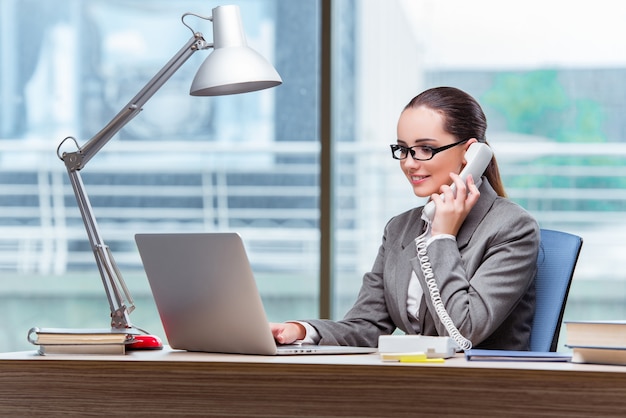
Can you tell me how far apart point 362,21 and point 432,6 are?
0.88 ft

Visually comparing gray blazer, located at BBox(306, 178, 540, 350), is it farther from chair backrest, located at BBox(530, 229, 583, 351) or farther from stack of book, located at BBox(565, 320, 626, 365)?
stack of book, located at BBox(565, 320, 626, 365)

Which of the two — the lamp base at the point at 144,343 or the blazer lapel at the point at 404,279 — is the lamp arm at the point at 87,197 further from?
the blazer lapel at the point at 404,279

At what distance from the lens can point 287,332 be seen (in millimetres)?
2006

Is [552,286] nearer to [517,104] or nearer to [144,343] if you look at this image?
[144,343]

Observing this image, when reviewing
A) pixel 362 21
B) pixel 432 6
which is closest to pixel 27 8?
pixel 362 21

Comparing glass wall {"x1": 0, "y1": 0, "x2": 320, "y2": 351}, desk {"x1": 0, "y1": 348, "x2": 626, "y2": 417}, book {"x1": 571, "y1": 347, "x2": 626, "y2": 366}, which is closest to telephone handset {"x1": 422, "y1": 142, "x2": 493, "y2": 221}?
desk {"x1": 0, "y1": 348, "x2": 626, "y2": 417}

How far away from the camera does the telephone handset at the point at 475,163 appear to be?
2135mm

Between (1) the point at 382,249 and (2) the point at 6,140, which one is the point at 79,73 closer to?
(2) the point at 6,140

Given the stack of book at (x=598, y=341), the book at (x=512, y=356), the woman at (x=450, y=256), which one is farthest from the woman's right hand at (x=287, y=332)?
the stack of book at (x=598, y=341)

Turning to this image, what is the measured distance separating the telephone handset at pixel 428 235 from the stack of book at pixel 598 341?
1.02 feet

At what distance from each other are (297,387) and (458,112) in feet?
3.01

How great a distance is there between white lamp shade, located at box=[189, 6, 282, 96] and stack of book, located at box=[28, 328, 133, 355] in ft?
1.81

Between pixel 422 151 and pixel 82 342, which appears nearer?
pixel 82 342

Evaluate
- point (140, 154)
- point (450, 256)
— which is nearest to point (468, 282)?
point (450, 256)
